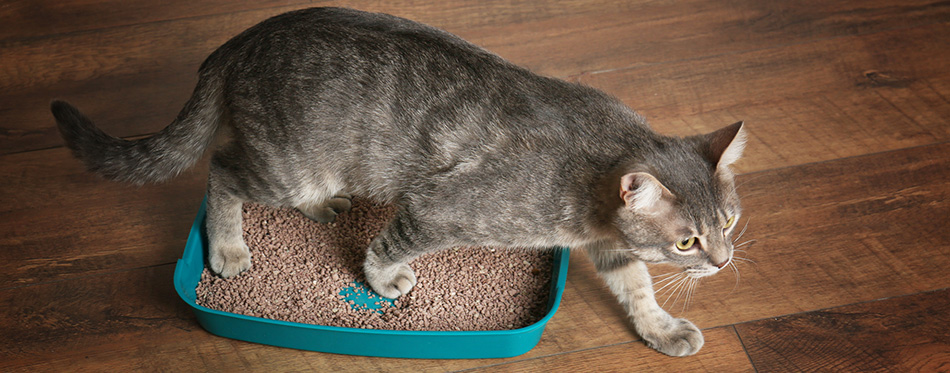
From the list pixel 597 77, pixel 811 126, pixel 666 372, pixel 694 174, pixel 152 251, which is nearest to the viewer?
pixel 694 174

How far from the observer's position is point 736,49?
239 cm

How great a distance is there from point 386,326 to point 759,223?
3.18ft

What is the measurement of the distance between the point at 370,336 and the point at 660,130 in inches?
40.9

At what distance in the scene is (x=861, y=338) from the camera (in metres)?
1.71

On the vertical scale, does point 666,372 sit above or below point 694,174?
below

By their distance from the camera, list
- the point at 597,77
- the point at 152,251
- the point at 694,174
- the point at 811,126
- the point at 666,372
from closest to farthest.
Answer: the point at 694,174, the point at 666,372, the point at 152,251, the point at 811,126, the point at 597,77


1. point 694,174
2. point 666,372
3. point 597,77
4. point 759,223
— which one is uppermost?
point 694,174

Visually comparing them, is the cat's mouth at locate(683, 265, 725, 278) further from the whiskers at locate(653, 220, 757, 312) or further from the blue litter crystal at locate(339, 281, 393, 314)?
the blue litter crystal at locate(339, 281, 393, 314)

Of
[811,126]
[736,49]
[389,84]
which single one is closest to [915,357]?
[811,126]

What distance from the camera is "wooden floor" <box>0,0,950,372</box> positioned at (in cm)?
170

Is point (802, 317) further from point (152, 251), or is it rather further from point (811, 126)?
point (152, 251)

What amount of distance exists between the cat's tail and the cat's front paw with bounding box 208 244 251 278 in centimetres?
22

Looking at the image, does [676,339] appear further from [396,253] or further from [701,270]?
[396,253]

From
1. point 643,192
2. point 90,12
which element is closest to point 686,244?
point 643,192
